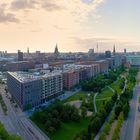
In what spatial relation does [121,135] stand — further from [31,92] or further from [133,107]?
[31,92]

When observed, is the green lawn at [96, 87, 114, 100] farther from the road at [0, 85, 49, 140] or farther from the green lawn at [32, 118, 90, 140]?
the road at [0, 85, 49, 140]

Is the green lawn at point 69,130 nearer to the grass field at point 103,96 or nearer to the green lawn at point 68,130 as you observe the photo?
the green lawn at point 68,130

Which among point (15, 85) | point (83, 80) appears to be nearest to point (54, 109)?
point (15, 85)

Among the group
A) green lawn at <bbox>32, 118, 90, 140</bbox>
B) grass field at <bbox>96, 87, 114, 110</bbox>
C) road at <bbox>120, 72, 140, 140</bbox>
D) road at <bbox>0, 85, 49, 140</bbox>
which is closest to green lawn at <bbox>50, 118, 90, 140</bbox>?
green lawn at <bbox>32, 118, 90, 140</bbox>

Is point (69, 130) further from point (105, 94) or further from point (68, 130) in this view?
point (105, 94)

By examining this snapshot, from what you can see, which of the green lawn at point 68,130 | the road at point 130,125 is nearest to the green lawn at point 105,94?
the road at point 130,125

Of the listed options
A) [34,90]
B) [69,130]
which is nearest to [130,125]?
[69,130]
